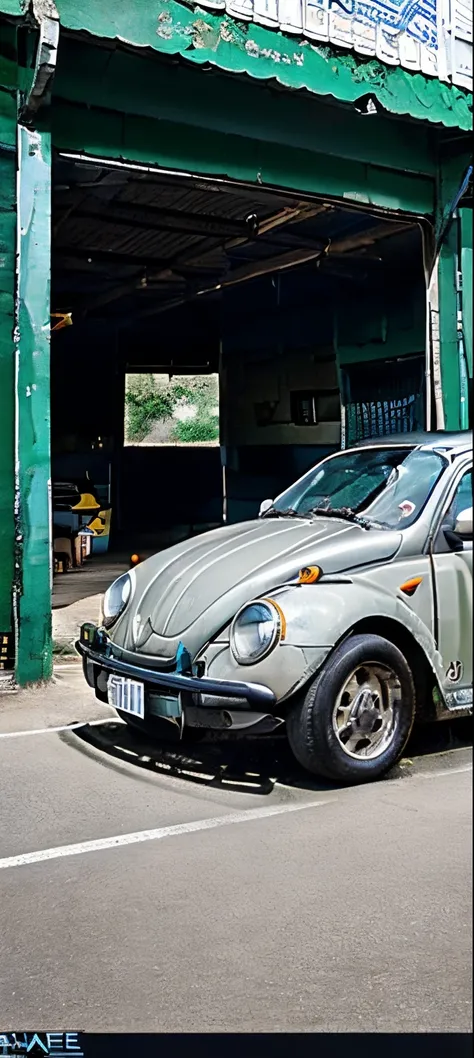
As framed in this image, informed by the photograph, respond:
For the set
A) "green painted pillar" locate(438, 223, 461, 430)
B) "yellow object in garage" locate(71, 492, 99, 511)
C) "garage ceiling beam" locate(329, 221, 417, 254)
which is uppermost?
"garage ceiling beam" locate(329, 221, 417, 254)

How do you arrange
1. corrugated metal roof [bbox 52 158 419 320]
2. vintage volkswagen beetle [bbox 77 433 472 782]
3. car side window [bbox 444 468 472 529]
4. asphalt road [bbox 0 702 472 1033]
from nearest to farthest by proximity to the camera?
car side window [bbox 444 468 472 529]
asphalt road [bbox 0 702 472 1033]
vintage volkswagen beetle [bbox 77 433 472 782]
corrugated metal roof [bbox 52 158 419 320]

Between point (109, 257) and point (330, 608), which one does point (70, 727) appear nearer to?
point (330, 608)

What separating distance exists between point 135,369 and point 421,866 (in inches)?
576

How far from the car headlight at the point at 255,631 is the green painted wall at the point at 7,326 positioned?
2924 millimetres

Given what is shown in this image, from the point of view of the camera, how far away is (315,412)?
12141 mm

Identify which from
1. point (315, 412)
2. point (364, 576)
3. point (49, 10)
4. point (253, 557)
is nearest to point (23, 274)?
point (49, 10)

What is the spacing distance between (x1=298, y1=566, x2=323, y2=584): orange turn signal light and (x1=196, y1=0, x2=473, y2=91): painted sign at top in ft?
15.3

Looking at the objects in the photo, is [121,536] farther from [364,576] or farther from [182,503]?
[364,576]

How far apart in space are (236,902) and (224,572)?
1493mm

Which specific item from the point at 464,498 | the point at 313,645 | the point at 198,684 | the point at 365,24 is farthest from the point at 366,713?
the point at 365,24

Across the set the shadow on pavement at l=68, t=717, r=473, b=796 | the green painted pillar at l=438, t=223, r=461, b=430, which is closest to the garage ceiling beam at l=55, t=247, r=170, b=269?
the green painted pillar at l=438, t=223, r=461, b=430

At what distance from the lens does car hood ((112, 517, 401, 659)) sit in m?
3.77

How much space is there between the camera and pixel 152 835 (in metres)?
3.51

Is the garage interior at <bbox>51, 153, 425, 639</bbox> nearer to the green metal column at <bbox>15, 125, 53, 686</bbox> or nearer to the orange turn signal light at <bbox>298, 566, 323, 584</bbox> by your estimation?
the green metal column at <bbox>15, 125, 53, 686</bbox>
